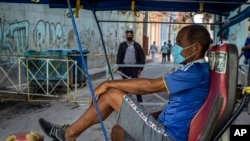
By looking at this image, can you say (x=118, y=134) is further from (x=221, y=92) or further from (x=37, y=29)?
(x=37, y=29)

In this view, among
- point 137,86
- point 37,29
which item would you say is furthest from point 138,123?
point 37,29

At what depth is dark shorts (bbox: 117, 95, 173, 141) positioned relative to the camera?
306 cm

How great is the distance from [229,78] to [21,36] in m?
10.2

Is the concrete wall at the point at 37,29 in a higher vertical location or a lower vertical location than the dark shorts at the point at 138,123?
higher

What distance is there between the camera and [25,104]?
8898 millimetres

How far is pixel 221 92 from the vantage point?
9.00 feet

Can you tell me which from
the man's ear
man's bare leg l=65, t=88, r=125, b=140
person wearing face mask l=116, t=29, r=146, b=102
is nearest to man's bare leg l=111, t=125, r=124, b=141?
man's bare leg l=65, t=88, r=125, b=140

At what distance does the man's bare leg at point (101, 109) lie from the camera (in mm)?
3174

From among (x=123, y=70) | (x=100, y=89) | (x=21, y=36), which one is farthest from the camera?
(x=21, y=36)

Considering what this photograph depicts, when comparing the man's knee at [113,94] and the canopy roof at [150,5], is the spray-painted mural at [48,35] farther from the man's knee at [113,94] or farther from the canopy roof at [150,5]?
the man's knee at [113,94]

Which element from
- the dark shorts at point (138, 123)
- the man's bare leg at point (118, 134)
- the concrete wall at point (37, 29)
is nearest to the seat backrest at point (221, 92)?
the dark shorts at point (138, 123)

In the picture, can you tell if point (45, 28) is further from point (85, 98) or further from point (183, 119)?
point (183, 119)

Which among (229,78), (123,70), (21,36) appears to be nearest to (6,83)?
(21,36)

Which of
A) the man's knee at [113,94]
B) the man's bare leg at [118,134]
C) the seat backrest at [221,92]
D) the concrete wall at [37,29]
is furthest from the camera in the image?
the concrete wall at [37,29]
